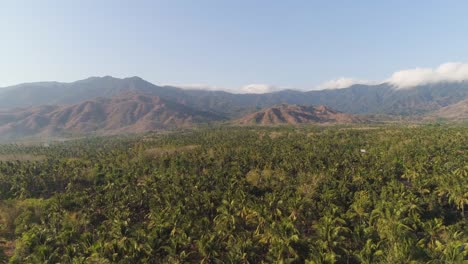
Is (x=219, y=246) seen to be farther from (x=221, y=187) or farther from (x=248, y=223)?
(x=221, y=187)

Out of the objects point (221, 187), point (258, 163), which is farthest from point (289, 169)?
point (221, 187)

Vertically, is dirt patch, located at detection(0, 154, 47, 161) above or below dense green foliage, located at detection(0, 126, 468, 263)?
below

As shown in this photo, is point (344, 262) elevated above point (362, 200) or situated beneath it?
situated beneath

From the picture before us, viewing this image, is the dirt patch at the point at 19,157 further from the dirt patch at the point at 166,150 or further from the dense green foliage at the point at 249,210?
the dirt patch at the point at 166,150

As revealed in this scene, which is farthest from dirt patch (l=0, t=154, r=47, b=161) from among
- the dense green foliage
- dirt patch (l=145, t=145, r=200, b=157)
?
dirt patch (l=145, t=145, r=200, b=157)

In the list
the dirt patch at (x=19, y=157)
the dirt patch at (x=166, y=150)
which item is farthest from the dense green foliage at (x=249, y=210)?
the dirt patch at (x=19, y=157)

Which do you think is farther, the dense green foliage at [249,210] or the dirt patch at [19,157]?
the dirt patch at [19,157]

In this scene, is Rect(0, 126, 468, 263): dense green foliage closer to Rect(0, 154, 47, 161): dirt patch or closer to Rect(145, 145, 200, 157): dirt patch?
Rect(145, 145, 200, 157): dirt patch

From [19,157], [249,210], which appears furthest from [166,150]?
[249,210]
